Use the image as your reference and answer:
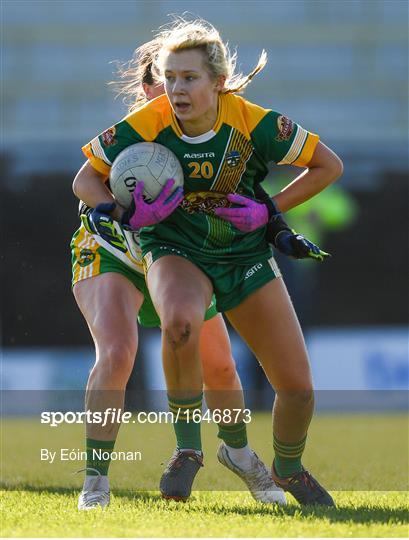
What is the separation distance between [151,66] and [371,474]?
8.45 feet

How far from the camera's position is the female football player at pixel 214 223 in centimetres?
452

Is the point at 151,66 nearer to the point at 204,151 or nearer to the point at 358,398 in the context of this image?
the point at 204,151

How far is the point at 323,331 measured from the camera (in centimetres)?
1523

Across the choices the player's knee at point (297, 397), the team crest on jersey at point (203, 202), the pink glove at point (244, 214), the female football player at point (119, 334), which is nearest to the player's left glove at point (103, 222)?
the female football player at point (119, 334)

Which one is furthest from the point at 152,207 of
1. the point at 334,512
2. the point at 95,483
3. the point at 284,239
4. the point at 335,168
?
the point at 334,512

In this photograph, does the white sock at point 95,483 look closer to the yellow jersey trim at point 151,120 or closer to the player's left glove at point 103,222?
the player's left glove at point 103,222

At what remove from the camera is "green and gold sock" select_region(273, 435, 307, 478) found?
477cm

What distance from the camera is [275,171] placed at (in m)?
15.1

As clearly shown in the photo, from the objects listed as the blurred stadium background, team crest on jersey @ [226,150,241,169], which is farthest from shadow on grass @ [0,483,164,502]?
the blurred stadium background

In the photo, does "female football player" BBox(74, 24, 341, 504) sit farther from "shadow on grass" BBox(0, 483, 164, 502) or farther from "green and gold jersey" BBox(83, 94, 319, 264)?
"shadow on grass" BBox(0, 483, 164, 502)

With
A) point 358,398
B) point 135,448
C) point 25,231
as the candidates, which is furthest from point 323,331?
point 135,448

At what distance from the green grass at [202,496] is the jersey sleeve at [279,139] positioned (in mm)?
1445

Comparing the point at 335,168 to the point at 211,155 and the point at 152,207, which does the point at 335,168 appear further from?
the point at 152,207

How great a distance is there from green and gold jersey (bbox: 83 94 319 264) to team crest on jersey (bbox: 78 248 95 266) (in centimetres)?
40
